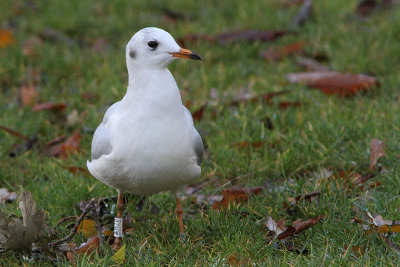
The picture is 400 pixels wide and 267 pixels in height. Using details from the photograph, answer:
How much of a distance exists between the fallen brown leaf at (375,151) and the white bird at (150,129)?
1451 millimetres

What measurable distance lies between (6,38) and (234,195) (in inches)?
146

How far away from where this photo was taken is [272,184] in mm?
4398

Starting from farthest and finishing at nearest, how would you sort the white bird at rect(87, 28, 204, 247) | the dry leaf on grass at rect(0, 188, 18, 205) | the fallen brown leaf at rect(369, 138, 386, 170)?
the fallen brown leaf at rect(369, 138, 386, 170)
the dry leaf on grass at rect(0, 188, 18, 205)
the white bird at rect(87, 28, 204, 247)

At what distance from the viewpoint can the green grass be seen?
362cm

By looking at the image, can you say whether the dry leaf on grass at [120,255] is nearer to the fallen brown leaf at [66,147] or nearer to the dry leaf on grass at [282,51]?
the fallen brown leaf at [66,147]

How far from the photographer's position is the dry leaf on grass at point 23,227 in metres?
3.34

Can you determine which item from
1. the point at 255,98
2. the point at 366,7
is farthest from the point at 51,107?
the point at 366,7

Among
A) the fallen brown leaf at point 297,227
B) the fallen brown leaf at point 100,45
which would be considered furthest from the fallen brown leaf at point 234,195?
the fallen brown leaf at point 100,45

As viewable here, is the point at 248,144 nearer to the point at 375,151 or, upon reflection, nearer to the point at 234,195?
the point at 234,195

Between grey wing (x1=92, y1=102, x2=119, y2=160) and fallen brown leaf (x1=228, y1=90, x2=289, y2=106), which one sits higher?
grey wing (x1=92, y1=102, x2=119, y2=160)

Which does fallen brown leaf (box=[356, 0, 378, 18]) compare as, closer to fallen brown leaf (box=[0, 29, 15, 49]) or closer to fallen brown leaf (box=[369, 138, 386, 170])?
fallen brown leaf (box=[369, 138, 386, 170])

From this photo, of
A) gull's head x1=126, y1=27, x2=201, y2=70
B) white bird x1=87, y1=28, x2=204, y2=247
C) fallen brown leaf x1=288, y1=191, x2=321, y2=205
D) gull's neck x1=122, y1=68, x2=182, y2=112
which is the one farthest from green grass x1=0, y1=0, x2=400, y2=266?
gull's head x1=126, y1=27, x2=201, y2=70

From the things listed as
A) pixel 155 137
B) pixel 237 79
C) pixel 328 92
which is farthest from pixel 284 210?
pixel 237 79

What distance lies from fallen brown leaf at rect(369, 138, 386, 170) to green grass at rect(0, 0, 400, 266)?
0.06 metres
